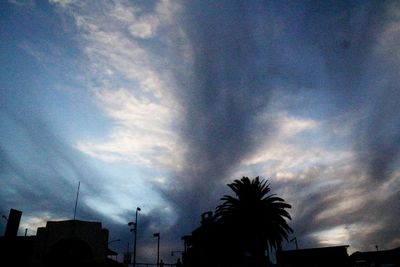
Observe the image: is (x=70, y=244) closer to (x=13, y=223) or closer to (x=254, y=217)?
(x=13, y=223)

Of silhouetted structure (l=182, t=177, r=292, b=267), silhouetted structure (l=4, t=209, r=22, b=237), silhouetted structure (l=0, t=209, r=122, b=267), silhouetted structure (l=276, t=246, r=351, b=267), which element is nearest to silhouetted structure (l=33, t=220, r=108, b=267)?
silhouetted structure (l=0, t=209, r=122, b=267)

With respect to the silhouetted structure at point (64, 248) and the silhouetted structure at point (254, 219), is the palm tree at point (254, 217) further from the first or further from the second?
the silhouetted structure at point (64, 248)

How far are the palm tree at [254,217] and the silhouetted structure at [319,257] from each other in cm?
1879

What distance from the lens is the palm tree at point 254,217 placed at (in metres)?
38.1

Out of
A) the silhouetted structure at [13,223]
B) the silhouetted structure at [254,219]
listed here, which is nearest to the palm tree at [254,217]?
the silhouetted structure at [254,219]

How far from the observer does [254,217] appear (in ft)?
127

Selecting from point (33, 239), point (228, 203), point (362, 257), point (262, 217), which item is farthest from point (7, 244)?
point (362, 257)

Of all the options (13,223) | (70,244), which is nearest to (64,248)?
(70,244)

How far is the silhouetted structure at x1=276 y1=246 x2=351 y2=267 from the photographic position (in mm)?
54344

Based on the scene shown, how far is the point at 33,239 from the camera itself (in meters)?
37.5

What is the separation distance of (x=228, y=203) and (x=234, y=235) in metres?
4.26

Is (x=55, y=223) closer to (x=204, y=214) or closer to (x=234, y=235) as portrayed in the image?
(x=234, y=235)

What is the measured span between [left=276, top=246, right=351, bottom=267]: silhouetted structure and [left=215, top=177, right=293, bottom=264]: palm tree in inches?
740

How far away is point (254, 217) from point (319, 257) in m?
26.3
